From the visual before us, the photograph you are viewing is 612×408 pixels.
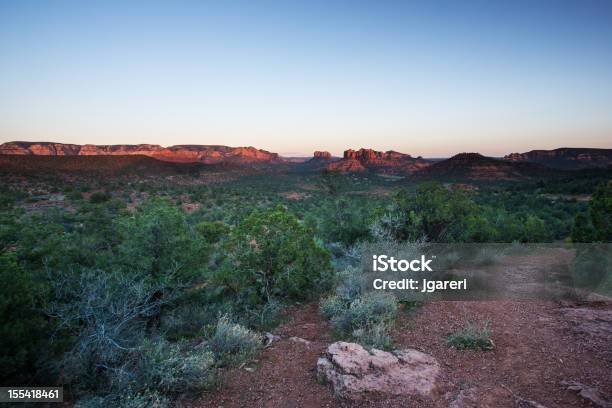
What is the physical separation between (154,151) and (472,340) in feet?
350

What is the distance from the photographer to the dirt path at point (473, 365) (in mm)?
4312

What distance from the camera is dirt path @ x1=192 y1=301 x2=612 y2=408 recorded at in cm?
431

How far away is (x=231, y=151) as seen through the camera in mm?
120625

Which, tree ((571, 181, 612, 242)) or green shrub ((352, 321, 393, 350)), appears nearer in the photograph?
green shrub ((352, 321, 393, 350))

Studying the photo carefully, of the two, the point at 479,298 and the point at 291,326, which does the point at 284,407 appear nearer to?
the point at 291,326

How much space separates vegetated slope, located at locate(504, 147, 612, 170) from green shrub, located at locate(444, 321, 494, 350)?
89720 millimetres

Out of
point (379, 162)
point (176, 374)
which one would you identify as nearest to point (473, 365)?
point (176, 374)

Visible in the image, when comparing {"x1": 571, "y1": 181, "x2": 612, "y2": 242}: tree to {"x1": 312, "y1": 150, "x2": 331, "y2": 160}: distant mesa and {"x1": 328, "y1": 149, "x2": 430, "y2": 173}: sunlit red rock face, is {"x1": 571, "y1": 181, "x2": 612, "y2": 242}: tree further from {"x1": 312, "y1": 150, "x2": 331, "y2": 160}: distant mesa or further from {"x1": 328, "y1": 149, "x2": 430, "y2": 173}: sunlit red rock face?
{"x1": 312, "y1": 150, "x2": 331, "y2": 160}: distant mesa

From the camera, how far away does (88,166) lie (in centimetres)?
4688

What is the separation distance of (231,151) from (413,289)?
4694 inches

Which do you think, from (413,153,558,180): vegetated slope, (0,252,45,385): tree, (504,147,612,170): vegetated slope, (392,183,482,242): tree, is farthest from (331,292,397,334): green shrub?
(504,147,612,170): vegetated slope

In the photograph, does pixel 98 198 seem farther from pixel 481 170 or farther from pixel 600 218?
pixel 481 170

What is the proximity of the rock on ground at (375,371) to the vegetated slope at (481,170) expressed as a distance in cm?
6593

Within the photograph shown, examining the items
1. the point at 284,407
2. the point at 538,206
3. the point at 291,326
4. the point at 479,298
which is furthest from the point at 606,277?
the point at 538,206
